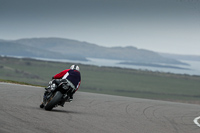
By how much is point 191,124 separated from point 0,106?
22.4 feet

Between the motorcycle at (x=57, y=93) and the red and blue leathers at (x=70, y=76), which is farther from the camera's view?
the red and blue leathers at (x=70, y=76)

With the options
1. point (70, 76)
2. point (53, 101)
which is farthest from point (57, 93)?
point (70, 76)

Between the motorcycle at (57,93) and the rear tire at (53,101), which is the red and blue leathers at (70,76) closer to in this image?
the motorcycle at (57,93)

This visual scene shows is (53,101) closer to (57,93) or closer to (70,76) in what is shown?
(57,93)

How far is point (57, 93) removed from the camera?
12867mm

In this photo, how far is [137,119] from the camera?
13.4 meters

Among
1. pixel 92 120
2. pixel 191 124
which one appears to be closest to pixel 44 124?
pixel 92 120

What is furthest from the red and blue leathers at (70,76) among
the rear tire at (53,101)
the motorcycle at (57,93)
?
the rear tire at (53,101)

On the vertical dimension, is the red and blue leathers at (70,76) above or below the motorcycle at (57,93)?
above

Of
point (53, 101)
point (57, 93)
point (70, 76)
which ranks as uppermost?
point (70, 76)

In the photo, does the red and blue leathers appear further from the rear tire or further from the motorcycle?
the rear tire

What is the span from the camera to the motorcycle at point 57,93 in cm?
1277

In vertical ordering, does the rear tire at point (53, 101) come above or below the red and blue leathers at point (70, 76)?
below

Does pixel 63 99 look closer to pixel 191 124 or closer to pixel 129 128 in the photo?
pixel 129 128
